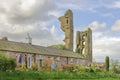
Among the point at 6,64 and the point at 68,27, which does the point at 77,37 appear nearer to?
the point at 68,27

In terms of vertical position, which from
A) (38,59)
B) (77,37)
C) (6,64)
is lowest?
(6,64)

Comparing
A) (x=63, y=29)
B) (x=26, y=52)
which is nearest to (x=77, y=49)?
(x=63, y=29)

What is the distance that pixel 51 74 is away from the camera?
35.8 meters

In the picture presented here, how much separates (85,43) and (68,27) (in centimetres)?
1329

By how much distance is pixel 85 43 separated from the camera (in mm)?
98312

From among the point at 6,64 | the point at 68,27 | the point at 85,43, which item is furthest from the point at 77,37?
the point at 6,64

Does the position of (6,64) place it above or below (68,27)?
below

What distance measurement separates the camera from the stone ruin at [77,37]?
87.6 metres

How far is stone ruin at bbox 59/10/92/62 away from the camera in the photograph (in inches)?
3448

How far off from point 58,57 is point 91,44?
4092 cm

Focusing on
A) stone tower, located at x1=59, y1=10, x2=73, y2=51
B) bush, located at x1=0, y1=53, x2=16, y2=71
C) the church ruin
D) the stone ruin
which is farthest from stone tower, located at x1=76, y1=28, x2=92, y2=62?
bush, located at x1=0, y1=53, x2=16, y2=71

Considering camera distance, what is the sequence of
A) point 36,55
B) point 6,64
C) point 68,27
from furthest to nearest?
point 68,27
point 36,55
point 6,64

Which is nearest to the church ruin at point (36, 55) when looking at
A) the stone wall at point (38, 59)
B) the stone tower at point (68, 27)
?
the stone wall at point (38, 59)

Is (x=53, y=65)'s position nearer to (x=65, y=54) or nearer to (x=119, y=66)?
(x=65, y=54)
